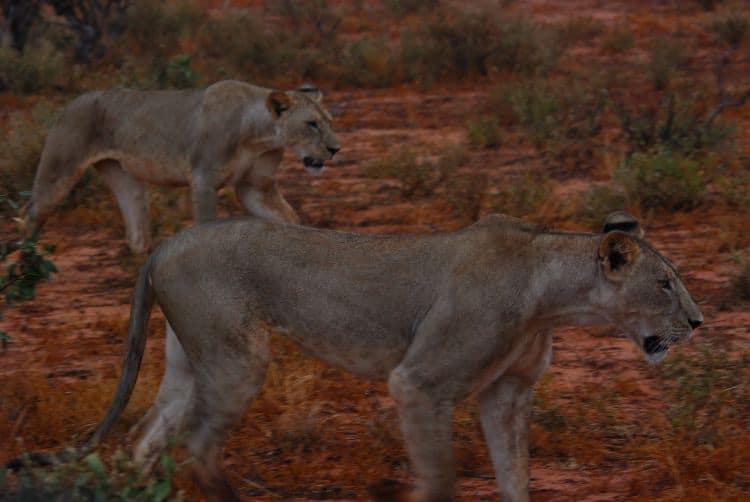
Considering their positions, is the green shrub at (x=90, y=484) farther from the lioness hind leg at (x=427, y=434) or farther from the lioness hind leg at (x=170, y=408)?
the lioness hind leg at (x=427, y=434)

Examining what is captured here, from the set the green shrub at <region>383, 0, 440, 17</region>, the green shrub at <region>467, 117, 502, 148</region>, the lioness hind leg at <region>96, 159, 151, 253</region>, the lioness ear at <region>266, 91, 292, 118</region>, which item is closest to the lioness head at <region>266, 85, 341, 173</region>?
the lioness ear at <region>266, 91, 292, 118</region>

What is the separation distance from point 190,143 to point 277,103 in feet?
2.05

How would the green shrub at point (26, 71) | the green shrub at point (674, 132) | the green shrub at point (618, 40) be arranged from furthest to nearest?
the green shrub at point (618, 40) < the green shrub at point (26, 71) < the green shrub at point (674, 132)

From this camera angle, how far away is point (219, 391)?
457 centimetres

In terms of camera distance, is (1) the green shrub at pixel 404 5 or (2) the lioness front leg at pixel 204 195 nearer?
(2) the lioness front leg at pixel 204 195

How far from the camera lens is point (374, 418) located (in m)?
5.86

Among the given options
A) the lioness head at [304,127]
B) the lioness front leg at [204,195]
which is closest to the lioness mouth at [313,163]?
the lioness head at [304,127]

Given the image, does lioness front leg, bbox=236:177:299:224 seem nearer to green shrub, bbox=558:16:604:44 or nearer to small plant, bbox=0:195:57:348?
small plant, bbox=0:195:57:348

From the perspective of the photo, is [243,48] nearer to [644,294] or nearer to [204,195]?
[204,195]

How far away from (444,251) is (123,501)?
142 cm

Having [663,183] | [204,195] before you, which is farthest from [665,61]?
[204,195]

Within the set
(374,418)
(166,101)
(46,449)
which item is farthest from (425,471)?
(166,101)

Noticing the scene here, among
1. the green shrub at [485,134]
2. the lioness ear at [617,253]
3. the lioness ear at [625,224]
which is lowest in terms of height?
the green shrub at [485,134]

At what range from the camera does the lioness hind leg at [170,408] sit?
4.84 meters
